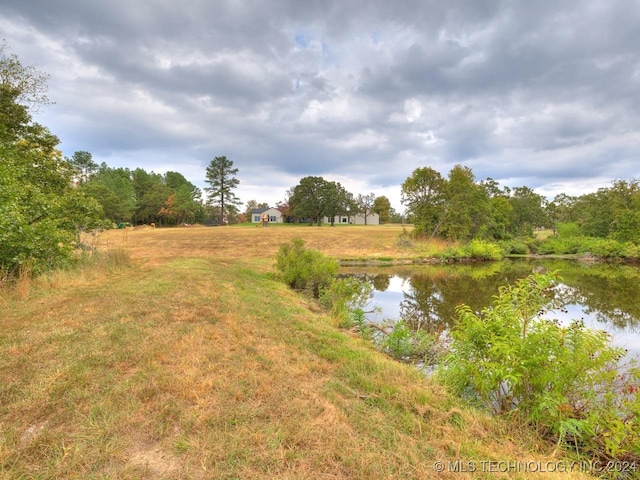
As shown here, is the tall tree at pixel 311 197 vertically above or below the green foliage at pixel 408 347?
above

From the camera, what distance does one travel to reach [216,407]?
117 inches

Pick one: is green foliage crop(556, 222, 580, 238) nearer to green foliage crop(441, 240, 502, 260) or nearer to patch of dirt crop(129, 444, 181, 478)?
green foliage crop(441, 240, 502, 260)

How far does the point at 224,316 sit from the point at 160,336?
4.67ft

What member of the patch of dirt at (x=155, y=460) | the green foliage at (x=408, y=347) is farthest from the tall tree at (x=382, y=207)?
the patch of dirt at (x=155, y=460)

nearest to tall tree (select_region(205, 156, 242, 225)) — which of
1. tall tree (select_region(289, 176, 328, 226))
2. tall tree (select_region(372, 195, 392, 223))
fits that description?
tall tree (select_region(289, 176, 328, 226))

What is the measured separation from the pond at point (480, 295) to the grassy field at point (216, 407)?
2882mm

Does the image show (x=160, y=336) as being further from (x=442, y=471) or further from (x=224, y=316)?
(x=442, y=471)

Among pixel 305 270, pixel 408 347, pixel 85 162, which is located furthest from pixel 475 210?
pixel 85 162

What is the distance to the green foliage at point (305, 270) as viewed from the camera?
36.4 ft

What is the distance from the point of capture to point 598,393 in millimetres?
3240

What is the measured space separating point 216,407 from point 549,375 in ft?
11.2

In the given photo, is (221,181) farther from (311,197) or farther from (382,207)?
(382,207)

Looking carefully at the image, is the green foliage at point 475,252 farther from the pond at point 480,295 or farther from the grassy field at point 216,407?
the grassy field at point 216,407

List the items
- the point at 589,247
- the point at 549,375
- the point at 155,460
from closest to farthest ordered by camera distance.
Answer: the point at 155,460 → the point at 549,375 → the point at 589,247
